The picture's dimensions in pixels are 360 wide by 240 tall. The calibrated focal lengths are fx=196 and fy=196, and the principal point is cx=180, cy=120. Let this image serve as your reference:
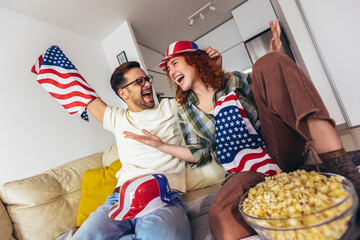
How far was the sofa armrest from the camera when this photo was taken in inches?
50.1

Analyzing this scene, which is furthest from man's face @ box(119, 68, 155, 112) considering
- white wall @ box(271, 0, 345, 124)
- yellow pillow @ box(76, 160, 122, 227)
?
white wall @ box(271, 0, 345, 124)

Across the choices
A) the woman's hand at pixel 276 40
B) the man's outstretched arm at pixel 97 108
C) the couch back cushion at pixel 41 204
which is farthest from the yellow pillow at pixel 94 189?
the woman's hand at pixel 276 40

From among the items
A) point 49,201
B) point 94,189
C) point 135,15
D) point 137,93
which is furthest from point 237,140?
point 135,15

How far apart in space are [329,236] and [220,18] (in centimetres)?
449

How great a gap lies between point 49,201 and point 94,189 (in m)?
0.34

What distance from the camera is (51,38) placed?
8.77 feet

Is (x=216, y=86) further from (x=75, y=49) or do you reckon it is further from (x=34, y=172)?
(x=75, y=49)

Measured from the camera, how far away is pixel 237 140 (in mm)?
1007

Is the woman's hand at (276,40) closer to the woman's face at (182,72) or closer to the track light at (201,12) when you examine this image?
the woman's face at (182,72)

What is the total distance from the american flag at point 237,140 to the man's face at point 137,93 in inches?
21.0

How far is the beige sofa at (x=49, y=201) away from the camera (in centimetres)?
130

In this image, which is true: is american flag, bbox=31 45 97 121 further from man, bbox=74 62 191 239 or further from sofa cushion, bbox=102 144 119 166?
sofa cushion, bbox=102 144 119 166

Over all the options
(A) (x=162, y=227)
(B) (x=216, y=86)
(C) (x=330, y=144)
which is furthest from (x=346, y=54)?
(A) (x=162, y=227)

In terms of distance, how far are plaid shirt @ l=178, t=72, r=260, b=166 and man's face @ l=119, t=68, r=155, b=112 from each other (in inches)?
10.6
